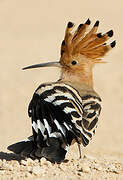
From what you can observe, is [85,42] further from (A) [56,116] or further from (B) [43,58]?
(B) [43,58]

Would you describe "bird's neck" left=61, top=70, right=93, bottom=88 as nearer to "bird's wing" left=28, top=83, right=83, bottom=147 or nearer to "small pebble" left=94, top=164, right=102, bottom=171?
"bird's wing" left=28, top=83, right=83, bottom=147

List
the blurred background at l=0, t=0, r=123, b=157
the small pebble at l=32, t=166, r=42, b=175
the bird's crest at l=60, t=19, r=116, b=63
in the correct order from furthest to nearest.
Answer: the blurred background at l=0, t=0, r=123, b=157 < the bird's crest at l=60, t=19, r=116, b=63 < the small pebble at l=32, t=166, r=42, b=175

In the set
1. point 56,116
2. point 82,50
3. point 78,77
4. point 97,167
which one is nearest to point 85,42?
point 82,50

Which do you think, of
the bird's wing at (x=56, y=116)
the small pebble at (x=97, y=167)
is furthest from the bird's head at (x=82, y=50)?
the small pebble at (x=97, y=167)

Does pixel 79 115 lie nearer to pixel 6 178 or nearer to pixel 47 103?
pixel 47 103

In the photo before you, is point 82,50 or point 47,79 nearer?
point 82,50

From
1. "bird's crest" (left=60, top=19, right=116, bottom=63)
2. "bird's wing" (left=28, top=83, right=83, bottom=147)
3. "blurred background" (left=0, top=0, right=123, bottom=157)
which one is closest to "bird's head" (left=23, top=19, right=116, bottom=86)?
"bird's crest" (left=60, top=19, right=116, bottom=63)

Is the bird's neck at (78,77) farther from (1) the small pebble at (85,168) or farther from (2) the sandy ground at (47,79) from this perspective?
(1) the small pebble at (85,168)
